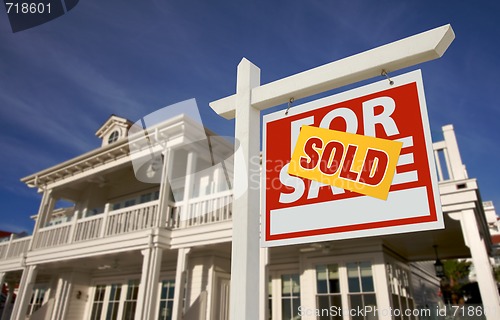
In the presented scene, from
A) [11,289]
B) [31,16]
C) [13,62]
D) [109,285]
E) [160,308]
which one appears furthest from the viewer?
[11,289]

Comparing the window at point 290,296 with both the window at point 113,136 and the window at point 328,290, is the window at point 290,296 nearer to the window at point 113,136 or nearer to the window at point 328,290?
the window at point 328,290

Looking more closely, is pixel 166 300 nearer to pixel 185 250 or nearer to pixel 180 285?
pixel 180 285

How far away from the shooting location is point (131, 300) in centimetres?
1154

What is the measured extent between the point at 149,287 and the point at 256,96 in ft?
25.2

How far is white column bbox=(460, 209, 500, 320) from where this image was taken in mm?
5035

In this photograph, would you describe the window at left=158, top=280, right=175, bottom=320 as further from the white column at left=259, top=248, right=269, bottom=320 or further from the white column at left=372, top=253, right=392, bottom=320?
the white column at left=372, top=253, right=392, bottom=320

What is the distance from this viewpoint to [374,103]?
1.41m

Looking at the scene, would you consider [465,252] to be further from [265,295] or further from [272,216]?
[272,216]

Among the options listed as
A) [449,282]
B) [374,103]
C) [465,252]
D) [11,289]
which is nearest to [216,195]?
[374,103]

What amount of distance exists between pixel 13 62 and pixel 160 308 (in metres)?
7.87

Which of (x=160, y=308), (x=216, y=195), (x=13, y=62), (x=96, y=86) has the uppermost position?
(x=96, y=86)

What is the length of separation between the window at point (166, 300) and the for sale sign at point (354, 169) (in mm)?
9745

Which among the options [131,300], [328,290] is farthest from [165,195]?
[131,300]

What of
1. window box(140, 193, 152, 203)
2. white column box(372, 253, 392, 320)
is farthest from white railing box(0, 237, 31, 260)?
white column box(372, 253, 392, 320)
